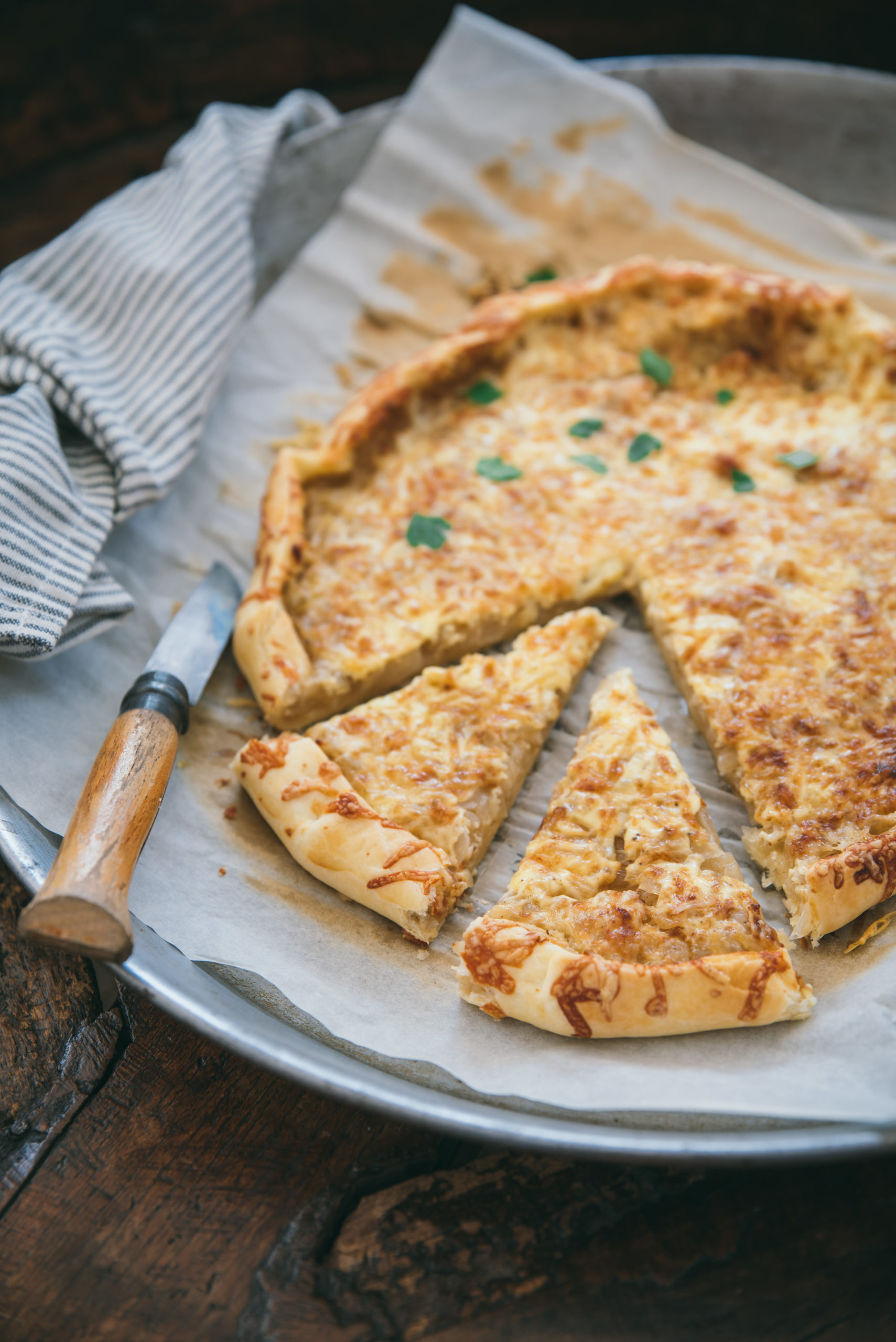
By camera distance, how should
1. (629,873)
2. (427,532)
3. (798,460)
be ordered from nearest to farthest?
1. (629,873)
2. (427,532)
3. (798,460)

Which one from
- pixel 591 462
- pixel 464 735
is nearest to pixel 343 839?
pixel 464 735

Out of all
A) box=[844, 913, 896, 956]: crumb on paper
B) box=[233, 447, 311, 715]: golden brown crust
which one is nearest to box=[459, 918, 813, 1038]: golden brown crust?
box=[844, 913, 896, 956]: crumb on paper

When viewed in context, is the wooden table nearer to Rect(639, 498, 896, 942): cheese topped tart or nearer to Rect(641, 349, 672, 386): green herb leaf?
Rect(639, 498, 896, 942): cheese topped tart

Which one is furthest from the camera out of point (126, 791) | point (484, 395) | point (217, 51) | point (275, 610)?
point (217, 51)

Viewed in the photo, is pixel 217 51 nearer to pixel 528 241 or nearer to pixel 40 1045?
pixel 528 241

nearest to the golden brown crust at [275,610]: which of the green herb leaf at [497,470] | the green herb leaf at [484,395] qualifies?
the green herb leaf at [497,470]

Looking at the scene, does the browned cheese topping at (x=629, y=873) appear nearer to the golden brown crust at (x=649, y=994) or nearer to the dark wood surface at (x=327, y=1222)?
the golden brown crust at (x=649, y=994)

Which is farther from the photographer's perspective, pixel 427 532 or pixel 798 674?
pixel 427 532

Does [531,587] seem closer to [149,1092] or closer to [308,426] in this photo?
[308,426]
